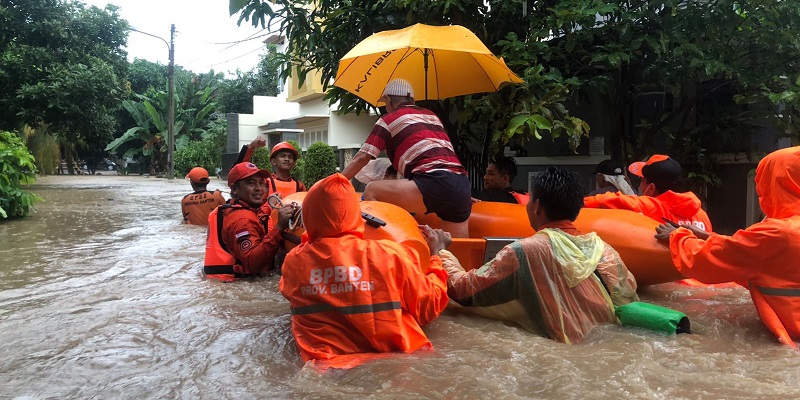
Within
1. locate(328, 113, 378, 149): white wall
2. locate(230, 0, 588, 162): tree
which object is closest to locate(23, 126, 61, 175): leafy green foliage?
locate(328, 113, 378, 149): white wall

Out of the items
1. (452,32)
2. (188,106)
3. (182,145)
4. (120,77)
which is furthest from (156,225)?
(188,106)

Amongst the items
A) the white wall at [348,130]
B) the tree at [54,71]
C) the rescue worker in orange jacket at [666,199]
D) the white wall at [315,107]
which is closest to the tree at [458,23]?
the rescue worker in orange jacket at [666,199]

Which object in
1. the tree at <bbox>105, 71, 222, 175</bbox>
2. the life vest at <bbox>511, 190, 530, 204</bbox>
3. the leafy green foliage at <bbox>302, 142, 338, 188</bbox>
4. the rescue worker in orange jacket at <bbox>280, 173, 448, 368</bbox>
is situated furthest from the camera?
the tree at <bbox>105, 71, 222, 175</bbox>

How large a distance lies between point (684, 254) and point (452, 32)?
2.76 meters

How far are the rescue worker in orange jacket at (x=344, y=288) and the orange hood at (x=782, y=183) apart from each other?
2053 millimetres

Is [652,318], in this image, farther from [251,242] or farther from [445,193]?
[251,242]

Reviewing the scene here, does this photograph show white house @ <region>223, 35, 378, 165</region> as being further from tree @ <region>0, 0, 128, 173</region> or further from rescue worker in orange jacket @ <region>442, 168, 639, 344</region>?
rescue worker in orange jacket @ <region>442, 168, 639, 344</region>

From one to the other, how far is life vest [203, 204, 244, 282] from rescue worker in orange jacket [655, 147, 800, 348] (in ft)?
12.0

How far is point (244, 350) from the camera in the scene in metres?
3.37

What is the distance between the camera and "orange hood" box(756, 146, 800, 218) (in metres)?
3.18

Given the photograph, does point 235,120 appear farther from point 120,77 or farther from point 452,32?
point 452,32

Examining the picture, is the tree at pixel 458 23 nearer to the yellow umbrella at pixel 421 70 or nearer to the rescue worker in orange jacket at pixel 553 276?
the yellow umbrella at pixel 421 70

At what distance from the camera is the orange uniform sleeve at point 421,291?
3045mm

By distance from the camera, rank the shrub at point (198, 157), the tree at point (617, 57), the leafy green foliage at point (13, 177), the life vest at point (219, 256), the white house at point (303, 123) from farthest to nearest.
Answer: the shrub at point (198, 157) → the white house at point (303, 123) → the leafy green foliage at point (13, 177) → the tree at point (617, 57) → the life vest at point (219, 256)
